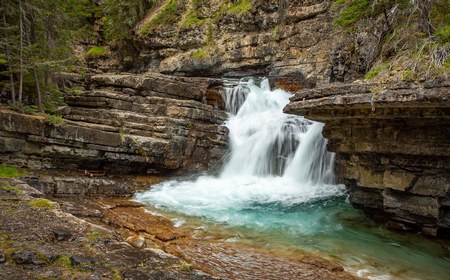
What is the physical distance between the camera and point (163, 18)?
26.0 meters

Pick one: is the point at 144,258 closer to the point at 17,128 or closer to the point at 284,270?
the point at 284,270

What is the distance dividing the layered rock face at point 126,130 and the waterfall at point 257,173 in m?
1.04

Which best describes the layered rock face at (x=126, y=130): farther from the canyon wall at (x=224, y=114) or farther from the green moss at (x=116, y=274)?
the green moss at (x=116, y=274)

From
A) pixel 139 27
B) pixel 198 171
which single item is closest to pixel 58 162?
pixel 198 171

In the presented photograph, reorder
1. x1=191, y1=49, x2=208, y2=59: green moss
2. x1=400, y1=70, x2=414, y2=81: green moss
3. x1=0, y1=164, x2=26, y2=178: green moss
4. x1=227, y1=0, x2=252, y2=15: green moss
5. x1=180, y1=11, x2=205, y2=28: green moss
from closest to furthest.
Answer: x1=400, y1=70, x2=414, y2=81: green moss
x1=0, y1=164, x2=26, y2=178: green moss
x1=227, y1=0, x2=252, y2=15: green moss
x1=191, y1=49, x2=208, y2=59: green moss
x1=180, y1=11, x2=205, y2=28: green moss

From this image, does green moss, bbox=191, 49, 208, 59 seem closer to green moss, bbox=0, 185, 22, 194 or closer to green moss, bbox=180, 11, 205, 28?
green moss, bbox=180, 11, 205, 28

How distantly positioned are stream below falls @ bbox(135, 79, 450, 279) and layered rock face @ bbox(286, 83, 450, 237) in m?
0.86

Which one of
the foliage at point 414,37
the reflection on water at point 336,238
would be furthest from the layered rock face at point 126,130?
the foliage at point 414,37

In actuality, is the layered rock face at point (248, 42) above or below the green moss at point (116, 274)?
above

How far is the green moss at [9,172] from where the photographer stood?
9.91 meters

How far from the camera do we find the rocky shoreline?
12.7ft

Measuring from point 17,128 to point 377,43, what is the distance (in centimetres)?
1217

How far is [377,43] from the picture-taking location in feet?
34.2

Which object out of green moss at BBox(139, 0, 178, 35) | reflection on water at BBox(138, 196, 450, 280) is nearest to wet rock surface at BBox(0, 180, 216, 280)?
reflection on water at BBox(138, 196, 450, 280)
